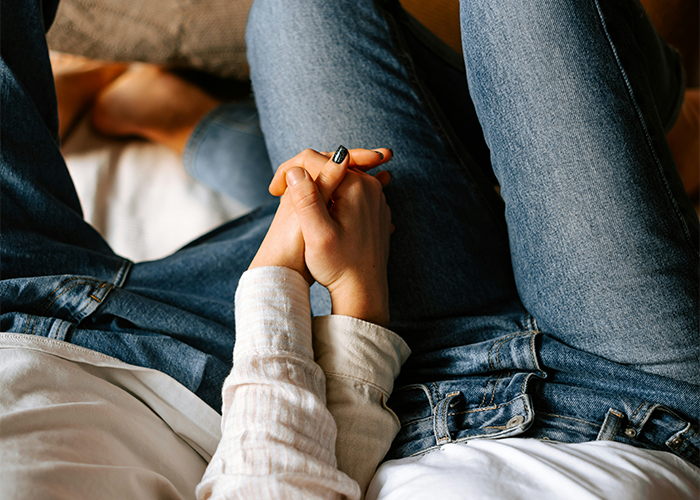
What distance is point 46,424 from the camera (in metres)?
0.44

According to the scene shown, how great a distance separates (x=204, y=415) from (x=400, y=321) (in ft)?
0.92

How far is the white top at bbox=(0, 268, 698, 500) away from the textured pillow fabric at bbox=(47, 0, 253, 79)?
74cm

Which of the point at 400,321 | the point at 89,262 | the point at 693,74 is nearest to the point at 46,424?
the point at 89,262

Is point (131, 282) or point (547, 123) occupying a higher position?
point (547, 123)

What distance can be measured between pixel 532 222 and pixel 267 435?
15.5 inches

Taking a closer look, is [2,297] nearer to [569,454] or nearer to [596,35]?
[569,454]

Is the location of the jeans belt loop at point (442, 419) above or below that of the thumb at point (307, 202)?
below

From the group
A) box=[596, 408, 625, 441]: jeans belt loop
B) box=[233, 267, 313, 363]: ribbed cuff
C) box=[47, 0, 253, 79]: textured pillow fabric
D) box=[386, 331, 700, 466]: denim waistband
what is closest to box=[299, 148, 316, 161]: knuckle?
box=[233, 267, 313, 363]: ribbed cuff

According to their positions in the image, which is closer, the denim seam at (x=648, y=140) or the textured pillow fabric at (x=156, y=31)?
the denim seam at (x=648, y=140)

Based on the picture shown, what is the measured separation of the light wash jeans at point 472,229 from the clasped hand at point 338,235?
0.06 meters

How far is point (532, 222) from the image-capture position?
0.58 m

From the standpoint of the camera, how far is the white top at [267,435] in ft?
1.39

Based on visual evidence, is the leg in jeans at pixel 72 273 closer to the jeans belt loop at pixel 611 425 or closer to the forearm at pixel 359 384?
the forearm at pixel 359 384

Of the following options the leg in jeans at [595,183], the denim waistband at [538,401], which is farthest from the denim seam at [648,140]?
the denim waistband at [538,401]
